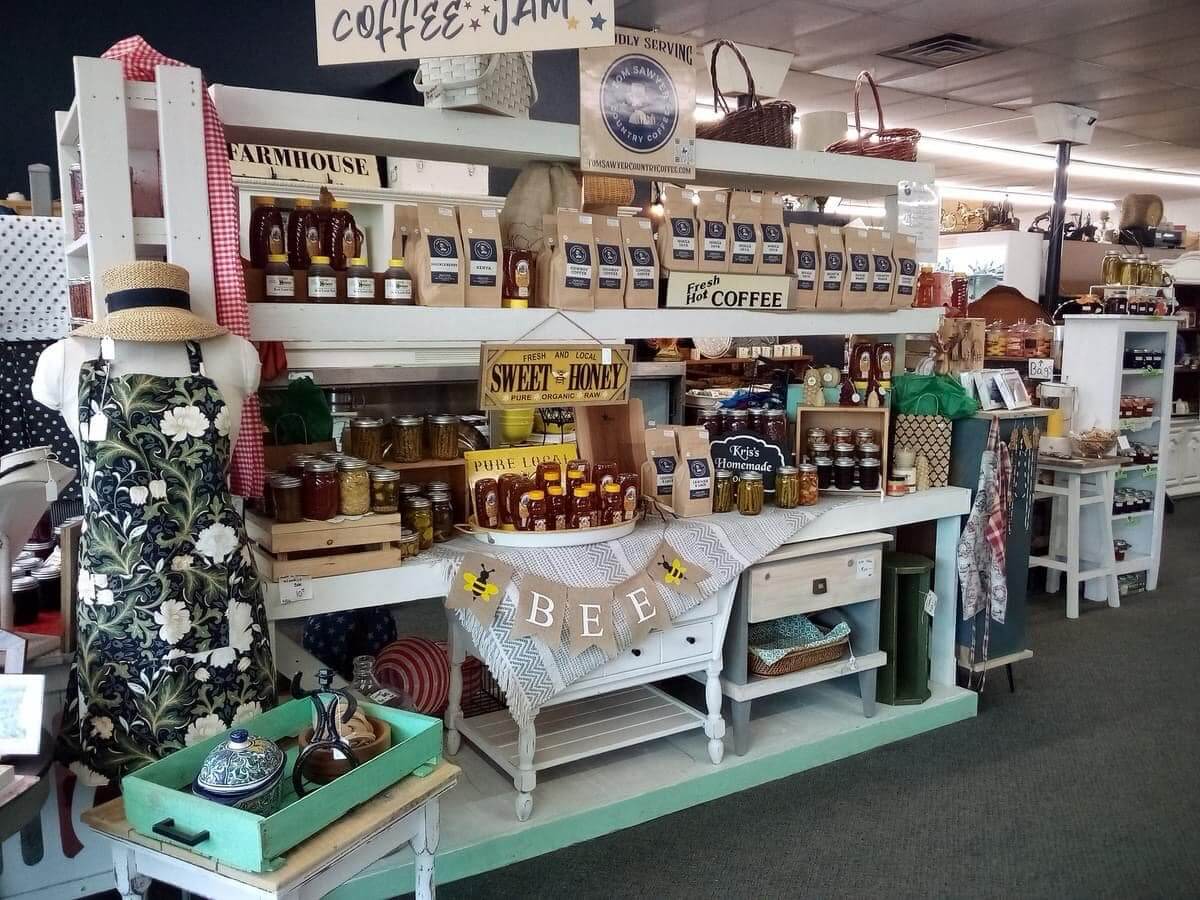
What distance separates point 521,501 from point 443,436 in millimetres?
380

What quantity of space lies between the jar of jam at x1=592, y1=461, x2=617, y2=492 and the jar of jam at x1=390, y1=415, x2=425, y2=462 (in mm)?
563

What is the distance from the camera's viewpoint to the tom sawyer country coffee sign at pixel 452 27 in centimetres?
210

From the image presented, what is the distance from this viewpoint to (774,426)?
346cm

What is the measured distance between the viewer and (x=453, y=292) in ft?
8.90

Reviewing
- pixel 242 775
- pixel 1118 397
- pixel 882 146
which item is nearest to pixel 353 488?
pixel 242 775

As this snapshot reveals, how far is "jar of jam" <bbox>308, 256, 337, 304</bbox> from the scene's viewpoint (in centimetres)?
256

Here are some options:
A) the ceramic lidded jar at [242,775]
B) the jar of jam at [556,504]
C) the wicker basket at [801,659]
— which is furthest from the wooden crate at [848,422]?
the ceramic lidded jar at [242,775]

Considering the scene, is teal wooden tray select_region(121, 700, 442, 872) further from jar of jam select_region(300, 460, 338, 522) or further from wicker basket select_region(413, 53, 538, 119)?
wicker basket select_region(413, 53, 538, 119)

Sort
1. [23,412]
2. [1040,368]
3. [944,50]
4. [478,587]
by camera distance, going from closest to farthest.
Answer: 1. [478,587]
2. [23,412]
3. [1040,368]
4. [944,50]

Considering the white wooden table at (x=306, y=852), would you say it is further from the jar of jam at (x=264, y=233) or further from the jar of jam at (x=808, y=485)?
the jar of jam at (x=808, y=485)

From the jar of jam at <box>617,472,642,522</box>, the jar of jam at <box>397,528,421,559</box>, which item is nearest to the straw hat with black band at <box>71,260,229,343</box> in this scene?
the jar of jam at <box>397,528,421,559</box>

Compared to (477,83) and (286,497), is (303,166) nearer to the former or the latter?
(477,83)

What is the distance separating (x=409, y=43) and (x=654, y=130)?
1.11m

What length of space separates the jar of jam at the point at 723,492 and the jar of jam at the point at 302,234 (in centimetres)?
153
